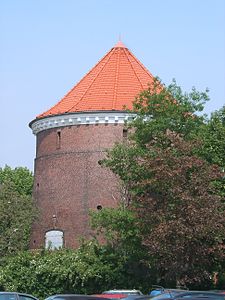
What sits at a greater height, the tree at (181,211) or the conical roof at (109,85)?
the conical roof at (109,85)

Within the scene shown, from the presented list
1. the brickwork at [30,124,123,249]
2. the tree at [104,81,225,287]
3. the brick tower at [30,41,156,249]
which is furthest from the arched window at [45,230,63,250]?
the tree at [104,81,225,287]

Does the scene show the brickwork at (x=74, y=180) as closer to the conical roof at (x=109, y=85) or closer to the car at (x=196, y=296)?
the conical roof at (x=109, y=85)

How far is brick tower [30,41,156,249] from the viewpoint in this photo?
5144cm

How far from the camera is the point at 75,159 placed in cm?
5225

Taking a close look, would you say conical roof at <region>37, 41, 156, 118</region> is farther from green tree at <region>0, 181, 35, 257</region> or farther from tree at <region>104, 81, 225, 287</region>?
tree at <region>104, 81, 225, 287</region>

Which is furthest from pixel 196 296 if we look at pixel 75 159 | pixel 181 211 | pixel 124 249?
pixel 75 159

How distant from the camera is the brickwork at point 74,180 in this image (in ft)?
168

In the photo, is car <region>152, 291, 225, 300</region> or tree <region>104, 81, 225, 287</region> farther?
tree <region>104, 81, 225, 287</region>

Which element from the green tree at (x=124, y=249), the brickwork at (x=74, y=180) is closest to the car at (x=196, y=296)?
the green tree at (x=124, y=249)

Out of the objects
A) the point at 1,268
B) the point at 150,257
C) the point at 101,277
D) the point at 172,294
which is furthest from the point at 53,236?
the point at 172,294

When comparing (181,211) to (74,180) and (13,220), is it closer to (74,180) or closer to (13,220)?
(74,180)

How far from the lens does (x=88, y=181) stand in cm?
5156

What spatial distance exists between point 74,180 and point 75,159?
135 centimetres

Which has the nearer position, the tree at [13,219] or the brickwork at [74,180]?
the brickwork at [74,180]
